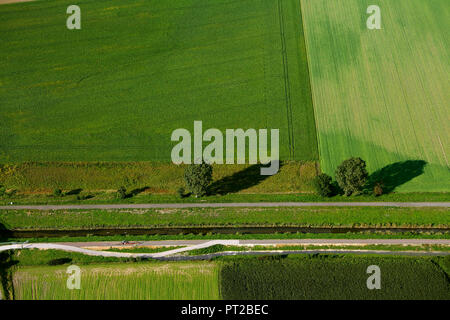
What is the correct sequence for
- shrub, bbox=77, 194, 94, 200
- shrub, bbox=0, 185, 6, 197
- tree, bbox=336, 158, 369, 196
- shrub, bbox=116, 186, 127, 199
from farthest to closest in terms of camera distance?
1. shrub, bbox=0, 185, 6, 197
2. shrub, bbox=77, 194, 94, 200
3. shrub, bbox=116, 186, 127, 199
4. tree, bbox=336, 158, 369, 196

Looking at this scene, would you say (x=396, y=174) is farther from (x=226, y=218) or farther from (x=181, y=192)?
(x=181, y=192)

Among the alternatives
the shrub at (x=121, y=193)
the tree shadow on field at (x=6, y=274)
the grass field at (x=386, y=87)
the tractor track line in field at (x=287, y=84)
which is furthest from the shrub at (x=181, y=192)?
the tree shadow on field at (x=6, y=274)
